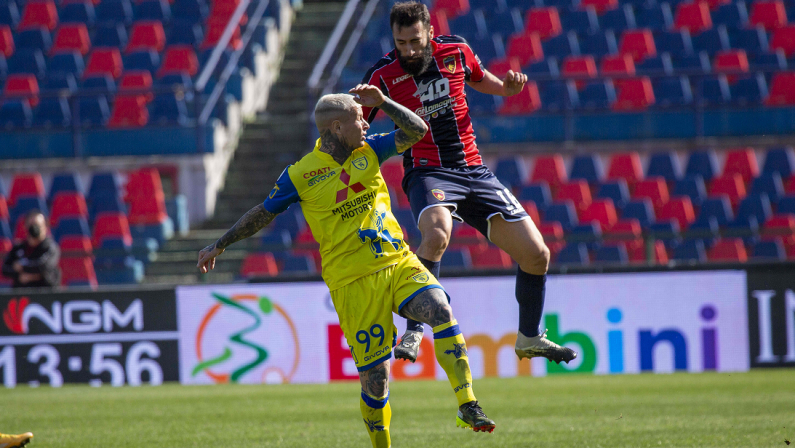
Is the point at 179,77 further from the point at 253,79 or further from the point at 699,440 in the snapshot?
the point at 699,440

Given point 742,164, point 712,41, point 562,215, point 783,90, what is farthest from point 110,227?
point 783,90

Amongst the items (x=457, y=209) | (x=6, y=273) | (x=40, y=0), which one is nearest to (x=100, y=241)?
(x=6, y=273)

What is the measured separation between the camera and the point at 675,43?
15320mm

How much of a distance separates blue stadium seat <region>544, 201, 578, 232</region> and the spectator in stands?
6637mm

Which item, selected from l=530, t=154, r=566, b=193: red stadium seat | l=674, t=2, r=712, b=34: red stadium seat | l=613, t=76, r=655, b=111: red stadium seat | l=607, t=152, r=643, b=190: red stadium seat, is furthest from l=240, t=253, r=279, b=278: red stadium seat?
l=674, t=2, r=712, b=34: red stadium seat

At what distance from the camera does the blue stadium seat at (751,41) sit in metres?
15.1

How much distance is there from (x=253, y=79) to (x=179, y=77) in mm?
1400

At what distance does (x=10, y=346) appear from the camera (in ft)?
33.0

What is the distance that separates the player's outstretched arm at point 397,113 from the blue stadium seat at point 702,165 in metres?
9.75

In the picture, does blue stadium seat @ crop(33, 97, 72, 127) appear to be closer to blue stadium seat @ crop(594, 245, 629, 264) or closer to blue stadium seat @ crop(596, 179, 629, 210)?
blue stadium seat @ crop(596, 179, 629, 210)

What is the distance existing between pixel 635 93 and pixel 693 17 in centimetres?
277

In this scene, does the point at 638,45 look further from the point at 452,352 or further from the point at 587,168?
the point at 452,352

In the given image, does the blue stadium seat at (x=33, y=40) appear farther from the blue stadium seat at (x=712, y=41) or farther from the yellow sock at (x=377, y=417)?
the yellow sock at (x=377, y=417)

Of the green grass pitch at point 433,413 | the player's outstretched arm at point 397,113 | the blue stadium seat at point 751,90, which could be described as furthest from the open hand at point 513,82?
the blue stadium seat at point 751,90
